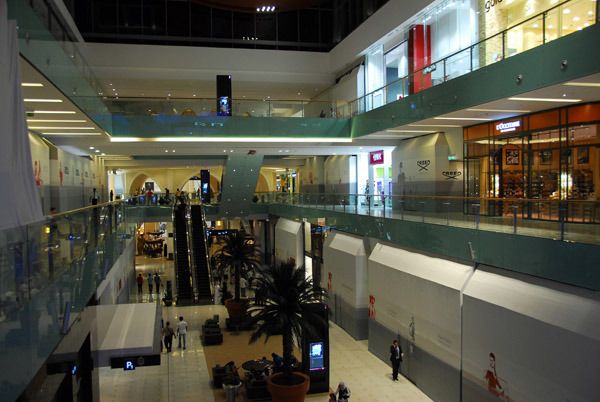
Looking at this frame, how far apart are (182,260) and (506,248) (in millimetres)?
19577

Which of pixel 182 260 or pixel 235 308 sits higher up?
pixel 182 260

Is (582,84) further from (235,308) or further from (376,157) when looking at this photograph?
(376,157)

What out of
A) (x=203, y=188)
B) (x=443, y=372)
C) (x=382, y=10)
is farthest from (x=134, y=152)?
(x=203, y=188)

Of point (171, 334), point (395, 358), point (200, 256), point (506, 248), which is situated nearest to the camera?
point (506, 248)

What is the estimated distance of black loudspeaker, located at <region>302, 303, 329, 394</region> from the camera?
13.5 metres

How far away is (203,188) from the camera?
163 feet

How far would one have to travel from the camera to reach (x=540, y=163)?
14.0 metres

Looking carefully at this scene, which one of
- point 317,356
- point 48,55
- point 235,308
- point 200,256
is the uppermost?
point 48,55

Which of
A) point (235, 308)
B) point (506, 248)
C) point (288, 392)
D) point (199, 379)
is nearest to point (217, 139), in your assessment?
point (235, 308)

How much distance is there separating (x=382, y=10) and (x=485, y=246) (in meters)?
14.9

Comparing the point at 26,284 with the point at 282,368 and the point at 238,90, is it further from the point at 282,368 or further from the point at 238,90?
the point at 238,90

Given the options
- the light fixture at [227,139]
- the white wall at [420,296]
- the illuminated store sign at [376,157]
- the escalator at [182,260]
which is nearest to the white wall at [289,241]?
the escalator at [182,260]

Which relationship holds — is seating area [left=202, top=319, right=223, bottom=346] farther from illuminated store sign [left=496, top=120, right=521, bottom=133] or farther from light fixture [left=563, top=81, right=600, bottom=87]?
light fixture [left=563, top=81, right=600, bottom=87]

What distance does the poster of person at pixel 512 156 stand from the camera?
1515cm
